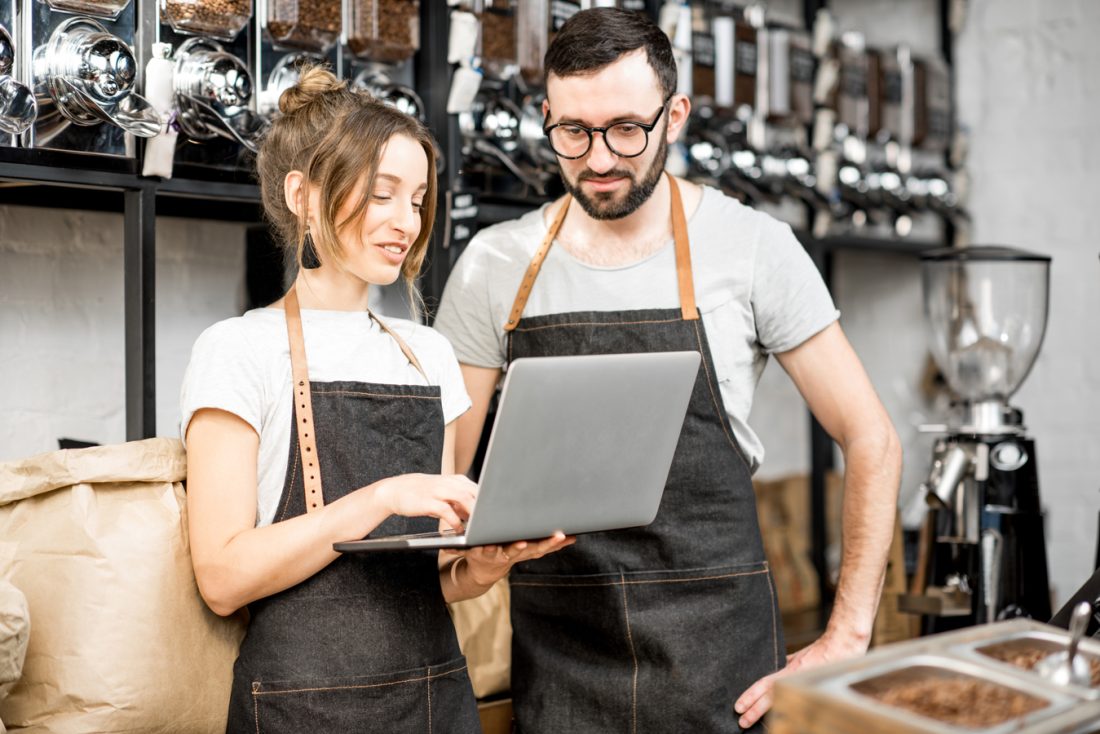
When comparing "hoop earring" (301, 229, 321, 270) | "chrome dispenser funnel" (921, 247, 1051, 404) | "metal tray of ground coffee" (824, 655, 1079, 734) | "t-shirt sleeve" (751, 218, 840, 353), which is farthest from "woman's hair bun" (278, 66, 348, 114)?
"chrome dispenser funnel" (921, 247, 1051, 404)

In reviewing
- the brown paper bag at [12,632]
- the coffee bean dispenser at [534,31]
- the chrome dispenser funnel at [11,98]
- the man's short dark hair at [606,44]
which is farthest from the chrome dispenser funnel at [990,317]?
the brown paper bag at [12,632]

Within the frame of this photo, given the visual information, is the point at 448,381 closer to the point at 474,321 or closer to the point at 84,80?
the point at 474,321

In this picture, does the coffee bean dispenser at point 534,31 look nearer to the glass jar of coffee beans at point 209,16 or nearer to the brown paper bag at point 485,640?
the glass jar of coffee beans at point 209,16

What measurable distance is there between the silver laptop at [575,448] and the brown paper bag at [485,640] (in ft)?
2.34

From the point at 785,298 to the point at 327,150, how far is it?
718 millimetres

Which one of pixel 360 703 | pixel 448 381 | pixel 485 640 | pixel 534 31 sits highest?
pixel 534 31

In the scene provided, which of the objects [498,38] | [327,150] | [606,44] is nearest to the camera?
[327,150]

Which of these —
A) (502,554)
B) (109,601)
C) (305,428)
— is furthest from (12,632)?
(502,554)

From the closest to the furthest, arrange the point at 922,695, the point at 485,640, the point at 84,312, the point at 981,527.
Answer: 1. the point at 922,695
2. the point at 485,640
3. the point at 84,312
4. the point at 981,527

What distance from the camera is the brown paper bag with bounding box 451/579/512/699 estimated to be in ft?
6.70

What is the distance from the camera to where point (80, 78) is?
1.65 m

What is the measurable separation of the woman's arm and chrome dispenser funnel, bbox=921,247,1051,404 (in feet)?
5.80

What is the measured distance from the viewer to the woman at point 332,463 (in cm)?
137

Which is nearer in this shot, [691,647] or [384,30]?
[691,647]
